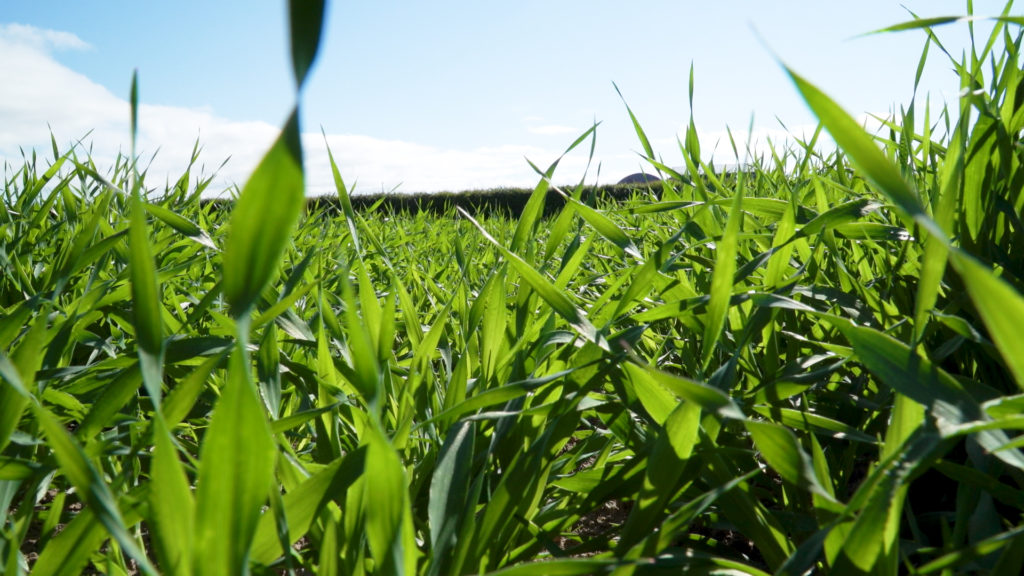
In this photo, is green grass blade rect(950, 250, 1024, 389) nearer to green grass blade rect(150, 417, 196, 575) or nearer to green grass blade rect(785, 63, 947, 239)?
green grass blade rect(785, 63, 947, 239)

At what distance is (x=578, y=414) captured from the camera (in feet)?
2.39

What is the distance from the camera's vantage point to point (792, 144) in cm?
232

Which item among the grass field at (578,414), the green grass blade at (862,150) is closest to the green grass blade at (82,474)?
the grass field at (578,414)

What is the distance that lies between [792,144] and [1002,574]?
6.83 feet

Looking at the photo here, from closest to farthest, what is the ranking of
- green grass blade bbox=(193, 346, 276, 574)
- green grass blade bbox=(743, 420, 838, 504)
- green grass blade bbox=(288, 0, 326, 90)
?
green grass blade bbox=(288, 0, 326, 90), green grass blade bbox=(193, 346, 276, 574), green grass blade bbox=(743, 420, 838, 504)

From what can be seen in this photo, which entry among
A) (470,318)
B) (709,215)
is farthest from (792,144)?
(470,318)

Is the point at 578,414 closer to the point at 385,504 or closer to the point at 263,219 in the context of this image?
the point at 385,504

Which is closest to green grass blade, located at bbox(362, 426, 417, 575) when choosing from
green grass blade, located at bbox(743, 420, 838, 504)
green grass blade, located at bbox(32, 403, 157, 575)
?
green grass blade, located at bbox(32, 403, 157, 575)

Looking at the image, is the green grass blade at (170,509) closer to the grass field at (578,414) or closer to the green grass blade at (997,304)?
the grass field at (578,414)

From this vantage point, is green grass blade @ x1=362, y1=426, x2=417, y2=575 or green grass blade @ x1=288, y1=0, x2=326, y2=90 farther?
green grass blade @ x1=362, y1=426, x2=417, y2=575

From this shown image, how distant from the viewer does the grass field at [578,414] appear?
384 millimetres

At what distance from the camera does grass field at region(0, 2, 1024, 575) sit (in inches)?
15.1

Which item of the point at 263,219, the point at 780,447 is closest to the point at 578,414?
the point at 780,447

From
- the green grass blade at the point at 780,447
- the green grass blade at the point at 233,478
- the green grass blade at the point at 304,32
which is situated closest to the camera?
the green grass blade at the point at 304,32
